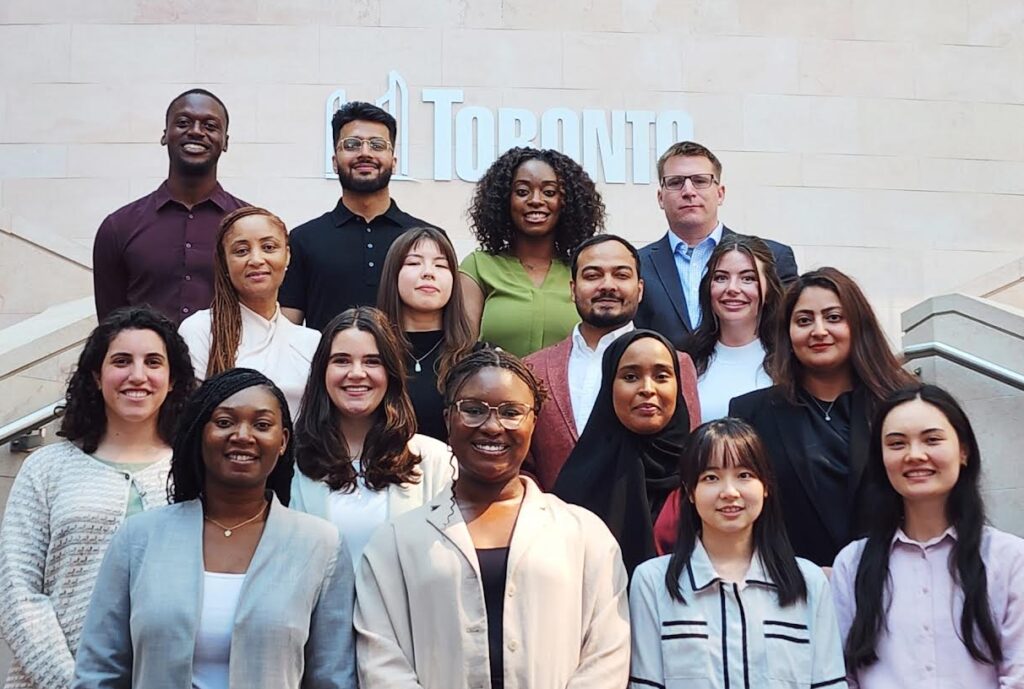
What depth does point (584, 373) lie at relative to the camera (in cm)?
585

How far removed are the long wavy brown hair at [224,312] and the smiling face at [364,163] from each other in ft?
2.76

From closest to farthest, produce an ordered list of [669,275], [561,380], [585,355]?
[561,380] < [585,355] < [669,275]

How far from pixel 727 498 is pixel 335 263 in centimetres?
269

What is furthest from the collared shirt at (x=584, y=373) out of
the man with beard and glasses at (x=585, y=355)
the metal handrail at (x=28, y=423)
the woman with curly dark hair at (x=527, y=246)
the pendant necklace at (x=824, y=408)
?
the metal handrail at (x=28, y=423)

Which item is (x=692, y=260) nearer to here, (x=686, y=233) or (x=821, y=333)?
(x=686, y=233)

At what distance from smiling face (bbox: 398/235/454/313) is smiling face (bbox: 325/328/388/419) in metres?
0.75

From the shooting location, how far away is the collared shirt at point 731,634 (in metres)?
4.51

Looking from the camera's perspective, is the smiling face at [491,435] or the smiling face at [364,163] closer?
the smiling face at [491,435]

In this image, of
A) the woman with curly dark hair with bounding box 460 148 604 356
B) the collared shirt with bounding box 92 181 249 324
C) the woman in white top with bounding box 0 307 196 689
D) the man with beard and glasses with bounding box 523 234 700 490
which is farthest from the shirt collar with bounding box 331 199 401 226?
the woman in white top with bounding box 0 307 196 689

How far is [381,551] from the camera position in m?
4.55

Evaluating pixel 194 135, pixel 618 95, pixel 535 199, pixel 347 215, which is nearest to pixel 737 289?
pixel 535 199

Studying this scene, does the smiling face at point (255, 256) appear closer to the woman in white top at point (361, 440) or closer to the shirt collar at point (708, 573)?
the woman in white top at point (361, 440)

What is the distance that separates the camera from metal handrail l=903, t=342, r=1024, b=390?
8.57 meters

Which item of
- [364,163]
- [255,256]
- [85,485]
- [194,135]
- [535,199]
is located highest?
[194,135]
